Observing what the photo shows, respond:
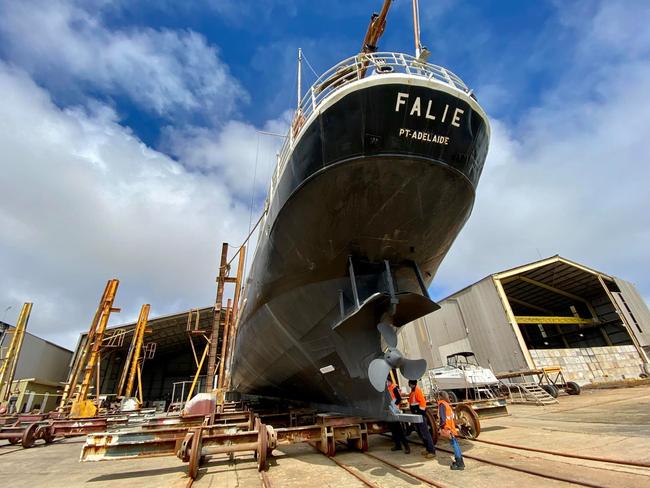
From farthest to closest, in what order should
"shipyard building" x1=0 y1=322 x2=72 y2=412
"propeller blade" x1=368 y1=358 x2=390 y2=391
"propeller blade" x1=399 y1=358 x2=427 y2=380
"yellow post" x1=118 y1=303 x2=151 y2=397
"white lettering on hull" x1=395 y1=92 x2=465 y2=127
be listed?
"yellow post" x1=118 y1=303 x2=151 y2=397 → "shipyard building" x1=0 y1=322 x2=72 y2=412 → "propeller blade" x1=399 y1=358 x2=427 y2=380 → "propeller blade" x1=368 y1=358 x2=390 y2=391 → "white lettering on hull" x1=395 y1=92 x2=465 y2=127

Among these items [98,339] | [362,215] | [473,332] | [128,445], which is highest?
[98,339]

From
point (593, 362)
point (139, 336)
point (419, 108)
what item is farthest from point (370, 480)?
point (139, 336)

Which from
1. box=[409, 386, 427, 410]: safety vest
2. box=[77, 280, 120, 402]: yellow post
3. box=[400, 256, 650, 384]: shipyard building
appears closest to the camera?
box=[409, 386, 427, 410]: safety vest

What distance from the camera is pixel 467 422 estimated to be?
6.88 m

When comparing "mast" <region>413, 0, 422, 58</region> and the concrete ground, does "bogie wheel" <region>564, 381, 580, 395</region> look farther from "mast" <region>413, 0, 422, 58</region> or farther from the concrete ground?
"mast" <region>413, 0, 422, 58</region>

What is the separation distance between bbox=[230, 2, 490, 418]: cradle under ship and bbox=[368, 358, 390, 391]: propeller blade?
0.02 m

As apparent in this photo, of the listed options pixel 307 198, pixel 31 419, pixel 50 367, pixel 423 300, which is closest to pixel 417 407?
pixel 423 300

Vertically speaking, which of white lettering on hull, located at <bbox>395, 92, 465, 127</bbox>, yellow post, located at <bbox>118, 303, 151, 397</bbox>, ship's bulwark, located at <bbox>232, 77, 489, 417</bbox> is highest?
yellow post, located at <bbox>118, 303, 151, 397</bbox>

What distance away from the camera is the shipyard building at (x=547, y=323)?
20.4 metres

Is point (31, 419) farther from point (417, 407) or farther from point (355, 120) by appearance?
point (355, 120)

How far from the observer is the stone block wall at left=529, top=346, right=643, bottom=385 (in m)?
20.1

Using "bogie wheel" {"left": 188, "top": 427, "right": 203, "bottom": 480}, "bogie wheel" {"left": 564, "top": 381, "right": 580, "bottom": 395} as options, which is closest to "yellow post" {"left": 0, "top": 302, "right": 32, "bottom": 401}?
"bogie wheel" {"left": 188, "top": 427, "right": 203, "bottom": 480}

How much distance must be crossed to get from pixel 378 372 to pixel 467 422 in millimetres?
3774

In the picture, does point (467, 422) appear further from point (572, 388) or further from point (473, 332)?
point (473, 332)
